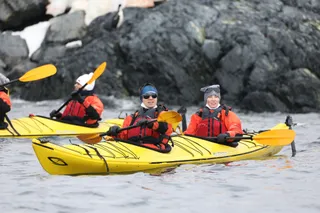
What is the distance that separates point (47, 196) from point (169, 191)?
1318 millimetres

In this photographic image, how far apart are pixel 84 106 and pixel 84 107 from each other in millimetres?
111

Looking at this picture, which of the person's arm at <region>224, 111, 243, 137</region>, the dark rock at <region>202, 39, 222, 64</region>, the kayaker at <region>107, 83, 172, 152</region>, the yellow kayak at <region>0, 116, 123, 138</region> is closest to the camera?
the kayaker at <region>107, 83, 172, 152</region>

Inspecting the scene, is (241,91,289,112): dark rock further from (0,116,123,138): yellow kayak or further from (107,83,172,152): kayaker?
(107,83,172,152): kayaker

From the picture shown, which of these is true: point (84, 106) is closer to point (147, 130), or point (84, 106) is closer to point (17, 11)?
point (147, 130)

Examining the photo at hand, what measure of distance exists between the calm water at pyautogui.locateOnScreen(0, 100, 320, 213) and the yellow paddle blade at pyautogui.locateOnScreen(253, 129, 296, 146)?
307mm

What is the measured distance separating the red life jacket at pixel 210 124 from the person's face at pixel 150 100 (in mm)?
1250

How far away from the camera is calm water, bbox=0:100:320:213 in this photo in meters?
7.46

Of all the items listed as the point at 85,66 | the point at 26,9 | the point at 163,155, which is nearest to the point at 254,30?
the point at 85,66

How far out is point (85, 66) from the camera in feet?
76.2

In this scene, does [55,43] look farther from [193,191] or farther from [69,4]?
[193,191]

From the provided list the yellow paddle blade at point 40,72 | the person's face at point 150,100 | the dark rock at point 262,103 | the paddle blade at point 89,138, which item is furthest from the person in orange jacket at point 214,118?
the dark rock at point 262,103

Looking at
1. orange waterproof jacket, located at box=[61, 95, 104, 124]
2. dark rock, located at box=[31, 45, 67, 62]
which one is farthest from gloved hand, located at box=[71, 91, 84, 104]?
dark rock, located at box=[31, 45, 67, 62]

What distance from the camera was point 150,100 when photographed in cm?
995

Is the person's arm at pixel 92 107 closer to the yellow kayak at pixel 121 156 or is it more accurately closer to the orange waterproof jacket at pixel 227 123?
the orange waterproof jacket at pixel 227 123
